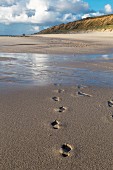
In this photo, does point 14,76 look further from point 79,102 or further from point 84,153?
point 84,153

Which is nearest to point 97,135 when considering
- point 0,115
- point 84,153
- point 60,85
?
point 84,153

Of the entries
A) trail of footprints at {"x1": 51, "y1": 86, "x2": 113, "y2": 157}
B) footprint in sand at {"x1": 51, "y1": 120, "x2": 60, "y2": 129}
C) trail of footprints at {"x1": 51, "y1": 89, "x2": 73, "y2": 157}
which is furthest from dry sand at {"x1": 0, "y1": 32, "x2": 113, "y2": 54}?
footprint in sand at {"x1": 51, "y1": 120, "x2": 60, "y2": 129}

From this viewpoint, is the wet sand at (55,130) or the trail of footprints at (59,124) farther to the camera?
the trail of footprints at (59,124)

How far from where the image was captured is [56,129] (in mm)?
4559

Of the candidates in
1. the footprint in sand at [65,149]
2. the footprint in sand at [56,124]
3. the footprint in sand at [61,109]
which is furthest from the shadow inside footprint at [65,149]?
the footprint in sand at [61,109]

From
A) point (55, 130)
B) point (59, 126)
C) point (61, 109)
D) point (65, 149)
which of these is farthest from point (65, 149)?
point (61, 109)

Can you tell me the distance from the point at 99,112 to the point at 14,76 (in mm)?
4170

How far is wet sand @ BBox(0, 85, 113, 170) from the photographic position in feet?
11.6

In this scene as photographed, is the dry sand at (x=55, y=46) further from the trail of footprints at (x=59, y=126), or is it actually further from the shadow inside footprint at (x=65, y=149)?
the shadow inside footprint at (x=65, y=149)

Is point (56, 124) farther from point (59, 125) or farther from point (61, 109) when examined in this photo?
point (61, 109)

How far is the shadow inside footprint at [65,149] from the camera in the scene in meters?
3.71

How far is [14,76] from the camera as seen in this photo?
903 centimetres

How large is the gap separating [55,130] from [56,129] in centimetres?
5

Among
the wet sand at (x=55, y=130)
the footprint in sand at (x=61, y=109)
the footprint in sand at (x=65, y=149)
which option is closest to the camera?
the wet sand at (x=55, y=130)
